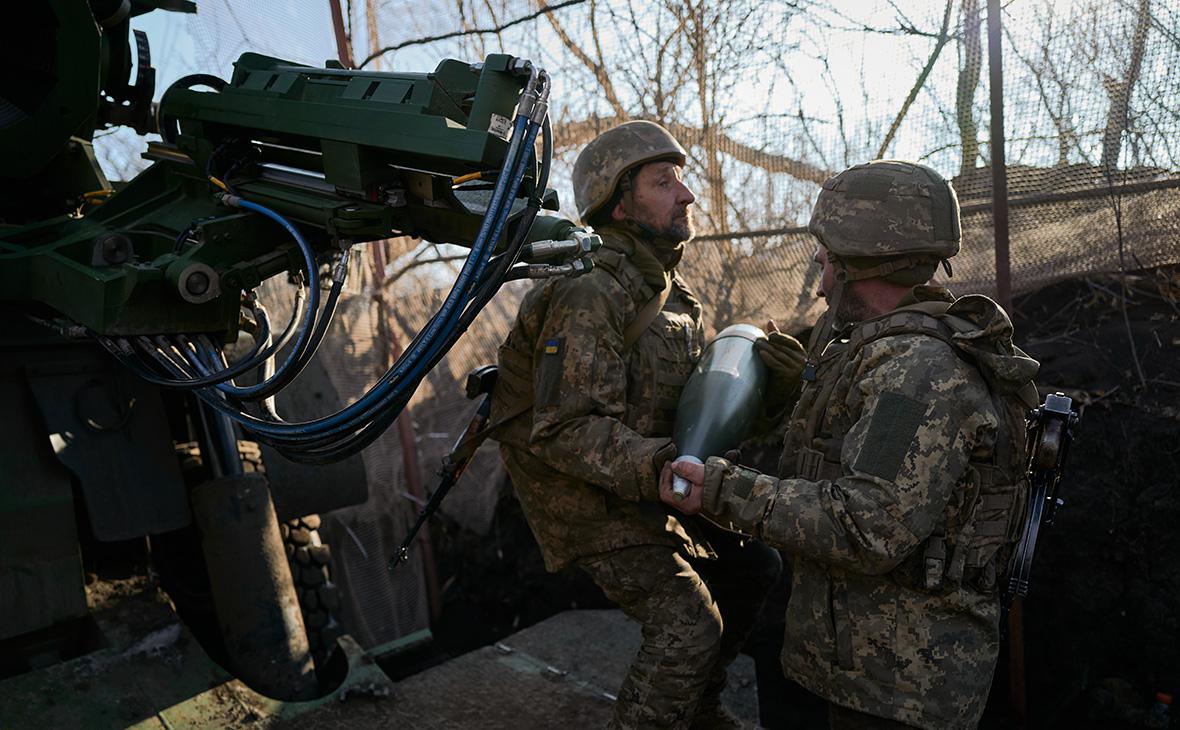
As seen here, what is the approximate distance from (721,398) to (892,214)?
0.86 metres

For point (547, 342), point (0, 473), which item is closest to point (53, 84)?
point (0, 473)

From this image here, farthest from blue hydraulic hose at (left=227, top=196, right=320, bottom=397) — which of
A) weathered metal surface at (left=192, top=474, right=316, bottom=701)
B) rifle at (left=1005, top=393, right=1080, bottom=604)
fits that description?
rifle at (left=1005, top=393, right=1080, bottom=604)

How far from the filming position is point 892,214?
7.86ft

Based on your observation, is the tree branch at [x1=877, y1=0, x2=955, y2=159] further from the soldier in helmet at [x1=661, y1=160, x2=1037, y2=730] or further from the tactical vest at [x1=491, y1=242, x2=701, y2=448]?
the soldier in helmet at [x1=661, y1=160, x2=1037, y2=730]

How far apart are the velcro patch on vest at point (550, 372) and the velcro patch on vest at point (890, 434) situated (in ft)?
3.40

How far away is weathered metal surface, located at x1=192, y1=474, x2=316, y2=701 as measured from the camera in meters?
3.51

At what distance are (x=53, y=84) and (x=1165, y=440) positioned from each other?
4.33m

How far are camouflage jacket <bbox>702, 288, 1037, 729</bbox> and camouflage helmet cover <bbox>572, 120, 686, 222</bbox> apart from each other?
3.68 ft

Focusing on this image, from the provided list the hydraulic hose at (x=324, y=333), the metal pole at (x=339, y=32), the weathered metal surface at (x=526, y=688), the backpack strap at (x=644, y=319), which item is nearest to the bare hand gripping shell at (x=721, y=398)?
the backpack strap at (x=644, y=319)

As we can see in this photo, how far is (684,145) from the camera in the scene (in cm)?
495

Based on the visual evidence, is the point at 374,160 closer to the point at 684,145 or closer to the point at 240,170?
the point at 240,170

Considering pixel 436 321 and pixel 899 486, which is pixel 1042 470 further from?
pixel 436 321

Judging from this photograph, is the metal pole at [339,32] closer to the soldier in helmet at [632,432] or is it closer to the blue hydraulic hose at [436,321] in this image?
the soldier in helmet at [632,432]

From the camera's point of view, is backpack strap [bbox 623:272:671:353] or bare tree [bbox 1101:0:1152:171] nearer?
backpack strap [bbox 623:272:671:353]
